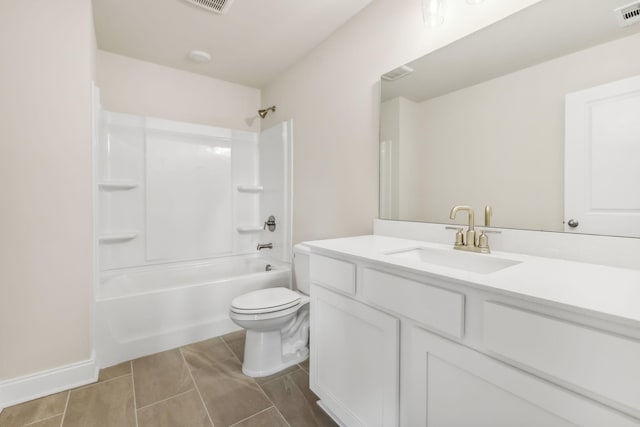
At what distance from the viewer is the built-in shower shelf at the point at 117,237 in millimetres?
2383

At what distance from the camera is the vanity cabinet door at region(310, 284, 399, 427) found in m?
1.06

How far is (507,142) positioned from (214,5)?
1.92 metres

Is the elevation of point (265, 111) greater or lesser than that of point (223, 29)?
lesser

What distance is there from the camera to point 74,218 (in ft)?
5.59

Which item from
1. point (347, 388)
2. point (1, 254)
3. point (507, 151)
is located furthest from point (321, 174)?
point (1, 254)

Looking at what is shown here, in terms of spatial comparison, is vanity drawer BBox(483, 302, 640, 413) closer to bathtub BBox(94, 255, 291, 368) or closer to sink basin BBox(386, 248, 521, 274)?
sink basin BBox(386, 248, 521, 274)

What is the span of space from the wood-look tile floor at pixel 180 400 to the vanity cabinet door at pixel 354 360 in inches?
8.7

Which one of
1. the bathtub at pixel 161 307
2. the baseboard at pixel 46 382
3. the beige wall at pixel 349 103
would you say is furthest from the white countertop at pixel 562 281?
the baseboard at pixel 46 382

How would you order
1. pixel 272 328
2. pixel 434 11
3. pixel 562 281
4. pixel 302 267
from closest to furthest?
pixel 562 281 → pixel 434 11 → pixel 272 328 → pixel 302 267

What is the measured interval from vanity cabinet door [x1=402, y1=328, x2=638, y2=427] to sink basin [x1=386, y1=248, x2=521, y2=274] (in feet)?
1.34

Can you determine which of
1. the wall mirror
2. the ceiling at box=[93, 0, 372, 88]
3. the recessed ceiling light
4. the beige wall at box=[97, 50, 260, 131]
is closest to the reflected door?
the wall mirror

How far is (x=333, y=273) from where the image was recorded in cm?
132

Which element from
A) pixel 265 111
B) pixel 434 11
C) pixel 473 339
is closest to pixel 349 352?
pixel 473 339

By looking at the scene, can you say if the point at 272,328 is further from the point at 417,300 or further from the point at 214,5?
the point at 214,5
